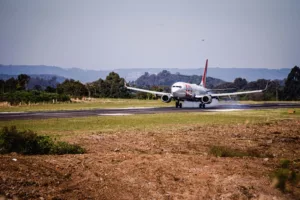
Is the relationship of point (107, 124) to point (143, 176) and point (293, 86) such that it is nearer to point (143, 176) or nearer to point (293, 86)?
point (143, 176)

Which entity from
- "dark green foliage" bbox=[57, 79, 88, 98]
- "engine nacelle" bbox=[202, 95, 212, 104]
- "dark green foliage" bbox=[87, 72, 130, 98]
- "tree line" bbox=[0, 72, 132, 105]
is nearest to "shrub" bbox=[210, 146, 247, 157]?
"engine nacelle" bbox=[202, 95, 212, 104]

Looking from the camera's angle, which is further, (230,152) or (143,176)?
(230,152)

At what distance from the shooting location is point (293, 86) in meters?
126

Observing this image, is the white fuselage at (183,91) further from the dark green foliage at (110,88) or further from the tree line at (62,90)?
the dark green foliage at (110,88)

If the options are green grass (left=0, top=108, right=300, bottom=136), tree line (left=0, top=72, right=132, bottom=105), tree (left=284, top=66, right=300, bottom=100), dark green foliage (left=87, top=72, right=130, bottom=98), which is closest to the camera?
green grass (left=0, top=108, right=300, bottom=136)

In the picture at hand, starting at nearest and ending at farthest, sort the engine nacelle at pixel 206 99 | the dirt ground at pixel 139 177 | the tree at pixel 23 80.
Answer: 1. the dirt ground at pixel 139 177
2. the engine nacelle at pixel 206 99
3. the tree at pixel 23 80

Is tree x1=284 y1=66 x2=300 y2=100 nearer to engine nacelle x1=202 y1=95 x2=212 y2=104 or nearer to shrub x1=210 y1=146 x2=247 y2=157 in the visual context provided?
engine nacelle x1=202 y1=95 x2=212 y2=104

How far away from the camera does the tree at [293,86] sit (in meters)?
123

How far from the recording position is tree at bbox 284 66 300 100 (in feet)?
402

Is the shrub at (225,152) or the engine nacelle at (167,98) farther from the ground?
the engine nacelle at (167,98)

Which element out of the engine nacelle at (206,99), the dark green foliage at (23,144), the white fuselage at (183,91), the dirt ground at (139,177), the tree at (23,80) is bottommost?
the dirt ground at (139,177)

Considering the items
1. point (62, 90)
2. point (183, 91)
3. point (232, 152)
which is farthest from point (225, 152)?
point (62, 90)

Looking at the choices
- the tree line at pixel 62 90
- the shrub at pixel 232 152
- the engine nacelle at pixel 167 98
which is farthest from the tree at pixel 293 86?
the shrub at pixel 232 152

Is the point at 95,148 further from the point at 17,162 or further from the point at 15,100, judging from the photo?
the point at 15,100
